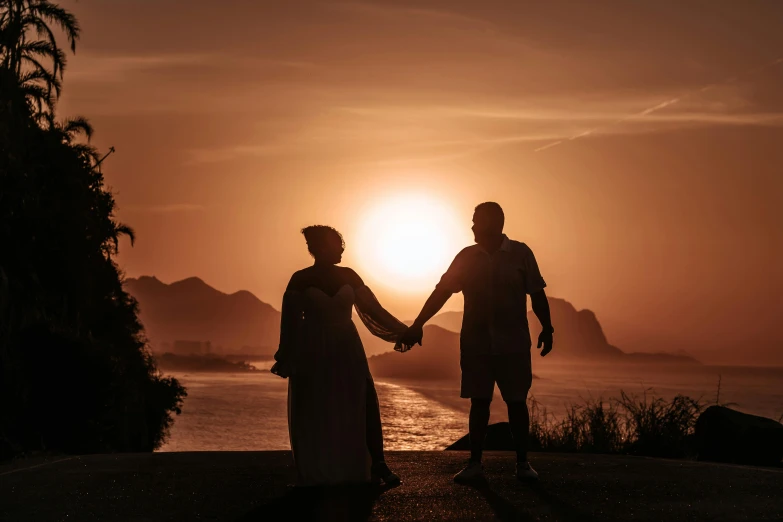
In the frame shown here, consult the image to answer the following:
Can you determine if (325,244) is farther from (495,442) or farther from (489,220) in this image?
(495,442)

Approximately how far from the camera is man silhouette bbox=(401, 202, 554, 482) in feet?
30.8

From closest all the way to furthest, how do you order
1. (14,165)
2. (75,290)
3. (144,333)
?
(14,165)
(75,290)
(144,333)

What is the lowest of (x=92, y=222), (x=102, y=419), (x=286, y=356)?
(x=102, y=419)

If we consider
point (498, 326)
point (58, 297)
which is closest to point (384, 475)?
point (498, 326)

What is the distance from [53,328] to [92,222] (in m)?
8.44

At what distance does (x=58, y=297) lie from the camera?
33.0 meters

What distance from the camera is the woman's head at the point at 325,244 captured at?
31.0ft

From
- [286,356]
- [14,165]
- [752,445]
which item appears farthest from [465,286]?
[14,165]

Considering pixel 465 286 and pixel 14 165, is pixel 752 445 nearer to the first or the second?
pixel 465 286

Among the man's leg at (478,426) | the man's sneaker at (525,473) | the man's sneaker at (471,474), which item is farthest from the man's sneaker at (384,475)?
the man's sneaker at (525,473)

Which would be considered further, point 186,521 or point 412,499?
point 412,499

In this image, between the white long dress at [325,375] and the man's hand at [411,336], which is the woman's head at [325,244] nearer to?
the white long dress at [325,375]

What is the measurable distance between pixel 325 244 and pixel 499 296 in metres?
1.72

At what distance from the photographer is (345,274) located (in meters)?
9.55
